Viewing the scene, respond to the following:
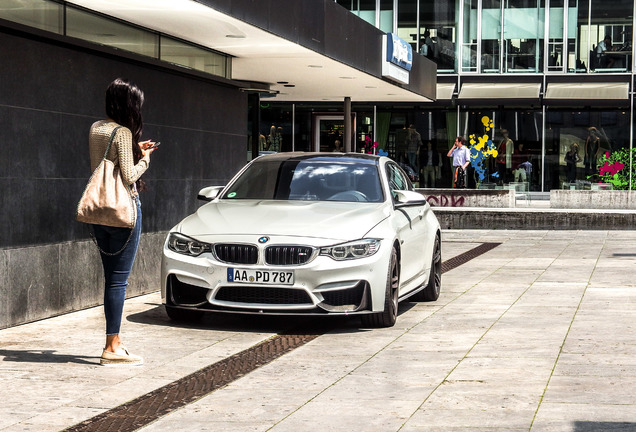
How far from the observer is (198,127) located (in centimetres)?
1335

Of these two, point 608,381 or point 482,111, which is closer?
point 608,381

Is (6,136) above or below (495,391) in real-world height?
above

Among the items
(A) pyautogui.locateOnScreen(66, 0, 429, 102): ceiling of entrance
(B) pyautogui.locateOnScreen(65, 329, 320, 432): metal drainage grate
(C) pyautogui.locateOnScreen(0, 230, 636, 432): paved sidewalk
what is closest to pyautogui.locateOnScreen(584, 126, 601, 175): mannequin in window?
(A) pyautogui.locateOnScreen(66, 0, 429, 102): ceiling of entrance

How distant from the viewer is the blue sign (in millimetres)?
21250

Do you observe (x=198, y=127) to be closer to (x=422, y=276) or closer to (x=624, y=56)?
(x=422, y=276)

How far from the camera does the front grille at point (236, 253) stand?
29.0ft

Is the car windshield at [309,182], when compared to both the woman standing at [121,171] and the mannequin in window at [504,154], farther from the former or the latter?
the mannequin in window at [504,154]

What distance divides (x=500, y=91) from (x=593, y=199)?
12.5 metres

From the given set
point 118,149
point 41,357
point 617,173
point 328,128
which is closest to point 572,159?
point 328,128

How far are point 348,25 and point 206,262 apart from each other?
9470mm

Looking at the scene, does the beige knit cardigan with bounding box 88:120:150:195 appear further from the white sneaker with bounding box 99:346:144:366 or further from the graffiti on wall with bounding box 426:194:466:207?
the graffiti on wall with bounding box 426:194:466:207

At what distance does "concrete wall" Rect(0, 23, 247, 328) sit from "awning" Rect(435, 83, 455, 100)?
2738 centimetres

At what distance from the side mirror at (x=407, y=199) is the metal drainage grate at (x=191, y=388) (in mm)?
1458

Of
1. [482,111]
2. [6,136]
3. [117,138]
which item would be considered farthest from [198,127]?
[482,111]
